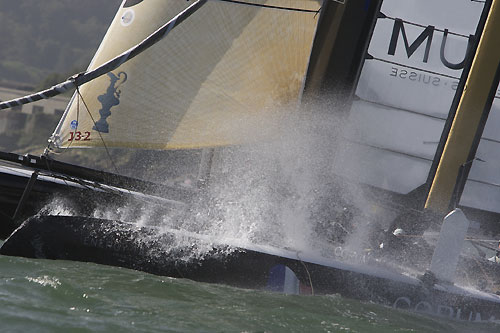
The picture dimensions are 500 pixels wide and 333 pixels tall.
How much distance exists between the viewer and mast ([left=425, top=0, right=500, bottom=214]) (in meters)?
5.27

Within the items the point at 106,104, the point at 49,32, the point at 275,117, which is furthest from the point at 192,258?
the point at 49,32

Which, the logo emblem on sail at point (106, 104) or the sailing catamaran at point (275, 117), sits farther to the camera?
the logo emblem on sail at point (106, 104)

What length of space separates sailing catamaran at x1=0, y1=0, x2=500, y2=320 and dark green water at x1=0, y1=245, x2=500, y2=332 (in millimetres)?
161

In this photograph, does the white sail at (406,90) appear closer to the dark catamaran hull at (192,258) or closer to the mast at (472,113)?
the mast at (472,113)

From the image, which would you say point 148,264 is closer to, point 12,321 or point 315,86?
point 12,321

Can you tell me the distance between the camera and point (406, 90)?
5332mm

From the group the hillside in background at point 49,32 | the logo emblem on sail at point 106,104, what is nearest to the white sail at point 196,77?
the logo emblem on sail at point 106,104

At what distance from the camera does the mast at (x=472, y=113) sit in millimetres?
5270

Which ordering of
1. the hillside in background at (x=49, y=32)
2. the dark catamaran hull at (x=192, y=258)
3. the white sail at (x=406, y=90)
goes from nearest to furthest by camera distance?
the dark catamaran hull at (x=192, y=258) < the white sail at (x=406, y=90) < the hillside in background at (x=49, y=32)

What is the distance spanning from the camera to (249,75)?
5.02 meters

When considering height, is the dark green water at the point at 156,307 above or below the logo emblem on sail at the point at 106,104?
below

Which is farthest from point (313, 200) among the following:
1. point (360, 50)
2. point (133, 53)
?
point (133, 53)

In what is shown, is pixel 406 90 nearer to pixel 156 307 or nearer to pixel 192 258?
pixel 192 258

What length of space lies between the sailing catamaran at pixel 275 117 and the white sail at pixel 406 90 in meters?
0.01
